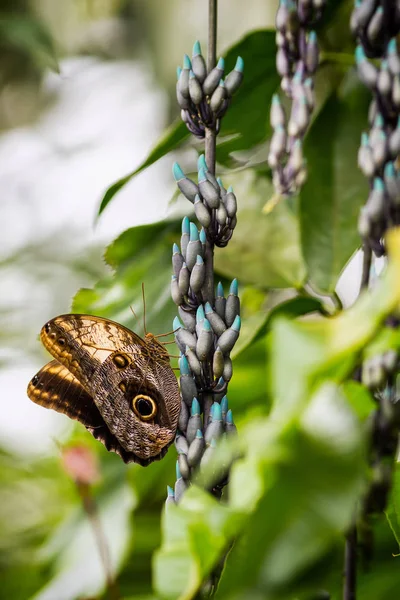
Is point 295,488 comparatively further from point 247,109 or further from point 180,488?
point 247,109

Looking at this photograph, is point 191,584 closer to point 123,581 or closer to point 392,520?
point 392,520

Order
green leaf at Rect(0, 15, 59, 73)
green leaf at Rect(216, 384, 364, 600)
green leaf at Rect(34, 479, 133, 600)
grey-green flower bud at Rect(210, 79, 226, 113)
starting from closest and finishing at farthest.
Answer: green leaf at Rect(216, 384, 364, 600)
grey-green flower bud at Rect(210, 79, 226, 113)
green leaf at Rect(34, 479, 133, 600)
green leaf at Rect(0, 15, 59, 73)

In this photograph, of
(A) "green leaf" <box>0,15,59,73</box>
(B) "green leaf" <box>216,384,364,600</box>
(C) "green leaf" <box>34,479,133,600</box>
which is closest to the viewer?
(B) "green leaf" <box>216,384,364,600</box>

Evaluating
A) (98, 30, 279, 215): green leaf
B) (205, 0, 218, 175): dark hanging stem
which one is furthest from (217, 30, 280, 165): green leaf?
(205, 0, 218, 175): dark hanging stem

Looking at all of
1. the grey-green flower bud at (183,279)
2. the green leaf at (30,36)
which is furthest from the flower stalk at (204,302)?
the green leaf at (30,36)

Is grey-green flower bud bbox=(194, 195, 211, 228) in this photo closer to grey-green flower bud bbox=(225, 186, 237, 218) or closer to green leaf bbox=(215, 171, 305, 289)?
grey-green flower bud bbox=(225, 186, 237, 218)

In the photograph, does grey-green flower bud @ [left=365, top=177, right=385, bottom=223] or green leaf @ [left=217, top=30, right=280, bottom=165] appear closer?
grey-green flower bud @ [left=365, top=177, right=385, bottom=223]

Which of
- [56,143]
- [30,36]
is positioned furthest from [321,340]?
[56,143]

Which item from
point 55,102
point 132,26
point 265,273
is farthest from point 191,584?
point 55,102
